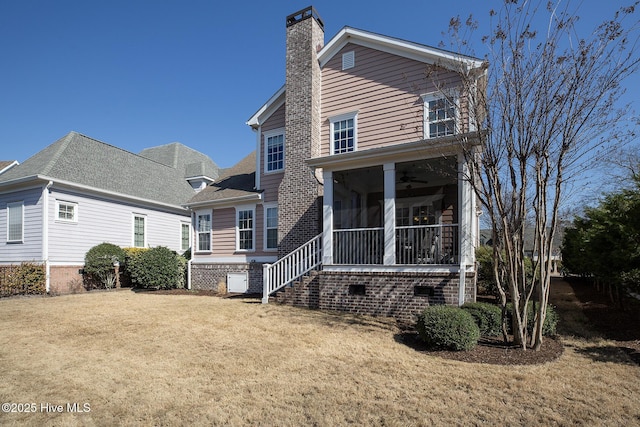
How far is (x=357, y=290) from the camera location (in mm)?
8953

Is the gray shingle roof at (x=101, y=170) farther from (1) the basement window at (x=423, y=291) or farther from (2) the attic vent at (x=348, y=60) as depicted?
(1) the basement window at (x=423, y=291)

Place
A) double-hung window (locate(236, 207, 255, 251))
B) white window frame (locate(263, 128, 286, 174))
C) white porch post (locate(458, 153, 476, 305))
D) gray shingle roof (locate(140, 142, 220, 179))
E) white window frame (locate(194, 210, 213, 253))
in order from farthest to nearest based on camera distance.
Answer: gray shingle roof (locate(140, 142, 220, 179)) → white window frame (locate(194, 210, 213, 253)) → double-hung window (locate(236, 207, 255, 251)) → white window frame (locate(263, 128, 286, 174)) → white porch post (locate(458, 153, 476, 305))

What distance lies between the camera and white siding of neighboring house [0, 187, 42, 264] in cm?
1341

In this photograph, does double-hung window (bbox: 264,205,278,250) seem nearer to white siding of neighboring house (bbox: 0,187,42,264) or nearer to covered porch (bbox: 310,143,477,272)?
covered porch (bbox: 310,143,477,272)

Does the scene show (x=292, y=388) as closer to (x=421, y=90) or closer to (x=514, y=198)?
(x=514, y=198)

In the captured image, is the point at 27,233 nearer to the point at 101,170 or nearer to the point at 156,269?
the point at 101,170

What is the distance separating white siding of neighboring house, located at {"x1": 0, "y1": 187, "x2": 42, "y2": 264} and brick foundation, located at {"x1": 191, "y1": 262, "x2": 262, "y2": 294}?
571 centimetres

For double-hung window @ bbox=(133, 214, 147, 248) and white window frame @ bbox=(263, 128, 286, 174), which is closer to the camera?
white window frame @ bbox=(263, 128, 286, 174)

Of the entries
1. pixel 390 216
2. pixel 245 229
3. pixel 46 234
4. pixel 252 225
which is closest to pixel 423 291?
pixel 390 216

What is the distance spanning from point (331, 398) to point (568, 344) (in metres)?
4.99

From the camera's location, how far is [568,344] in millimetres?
6359

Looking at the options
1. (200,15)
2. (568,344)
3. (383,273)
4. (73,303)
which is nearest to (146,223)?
(73,303)

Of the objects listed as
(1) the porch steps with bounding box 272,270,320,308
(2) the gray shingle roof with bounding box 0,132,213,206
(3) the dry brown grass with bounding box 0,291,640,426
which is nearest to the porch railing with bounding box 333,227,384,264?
(1) the porch steps with bounding box 272,270,320,308

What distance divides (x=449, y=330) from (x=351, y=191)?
698cm
